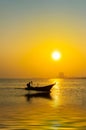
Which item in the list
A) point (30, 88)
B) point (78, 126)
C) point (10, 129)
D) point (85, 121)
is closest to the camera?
point (10, 129)

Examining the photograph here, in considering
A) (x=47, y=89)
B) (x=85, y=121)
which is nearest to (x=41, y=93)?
(x=47, y=89)

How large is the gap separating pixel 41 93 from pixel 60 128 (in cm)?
4997

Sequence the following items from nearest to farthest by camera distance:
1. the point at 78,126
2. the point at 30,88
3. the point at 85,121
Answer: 1. the point at 78,126
2. the point at 85,121
3. the point at 30,88

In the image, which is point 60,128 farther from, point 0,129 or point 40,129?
point 0,129

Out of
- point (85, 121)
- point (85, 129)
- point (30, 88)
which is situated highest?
point (30, 88)

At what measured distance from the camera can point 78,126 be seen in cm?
1681

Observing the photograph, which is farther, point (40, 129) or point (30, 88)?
point (30, 88)

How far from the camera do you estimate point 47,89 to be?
65.9m

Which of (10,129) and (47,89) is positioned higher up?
(47,89)

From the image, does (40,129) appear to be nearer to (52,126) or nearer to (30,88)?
(52,126)

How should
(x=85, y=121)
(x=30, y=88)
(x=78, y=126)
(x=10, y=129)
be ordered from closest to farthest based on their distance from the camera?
(x=10, y=129) → (x=78, y=126) → (x=85, y=121) → (x=30, y=88)

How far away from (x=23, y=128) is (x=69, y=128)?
2209 mm

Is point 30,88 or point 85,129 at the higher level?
point 30,88

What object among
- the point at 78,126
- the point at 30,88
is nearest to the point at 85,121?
the point at 78,126
